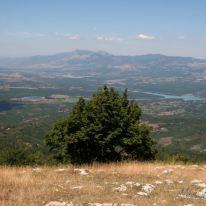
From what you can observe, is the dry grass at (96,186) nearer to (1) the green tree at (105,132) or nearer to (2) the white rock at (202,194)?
(2) the white rock at (202,194)

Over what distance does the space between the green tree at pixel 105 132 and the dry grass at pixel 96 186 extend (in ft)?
43.2

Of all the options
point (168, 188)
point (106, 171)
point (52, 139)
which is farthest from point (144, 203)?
point (52, 139)

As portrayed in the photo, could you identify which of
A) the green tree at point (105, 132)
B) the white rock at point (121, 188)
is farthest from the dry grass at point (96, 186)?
the green tree at point (105, 132)

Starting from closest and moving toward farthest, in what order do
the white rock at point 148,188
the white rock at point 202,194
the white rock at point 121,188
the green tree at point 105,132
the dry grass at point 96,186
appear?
the dry grass at point 96,186, the white rock at point 202,194, the white rock at point 148,188, the white rock at point 121,188, the green tree at point 105,132

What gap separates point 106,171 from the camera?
1788cm

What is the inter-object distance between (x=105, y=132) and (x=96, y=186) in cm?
1851

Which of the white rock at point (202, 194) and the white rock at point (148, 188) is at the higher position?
the white rock at point (202, 194)

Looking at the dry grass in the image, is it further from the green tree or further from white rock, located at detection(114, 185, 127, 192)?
the green tree

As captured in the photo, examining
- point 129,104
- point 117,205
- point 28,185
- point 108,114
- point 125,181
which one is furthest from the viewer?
point 129,104

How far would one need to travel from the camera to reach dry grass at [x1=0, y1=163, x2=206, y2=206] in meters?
11.8

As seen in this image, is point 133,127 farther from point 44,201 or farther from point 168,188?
point 44,201

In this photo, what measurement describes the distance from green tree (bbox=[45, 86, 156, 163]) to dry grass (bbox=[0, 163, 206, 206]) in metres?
13.2

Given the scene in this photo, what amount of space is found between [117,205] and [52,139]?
27954 mm

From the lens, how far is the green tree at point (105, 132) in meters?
32.3
